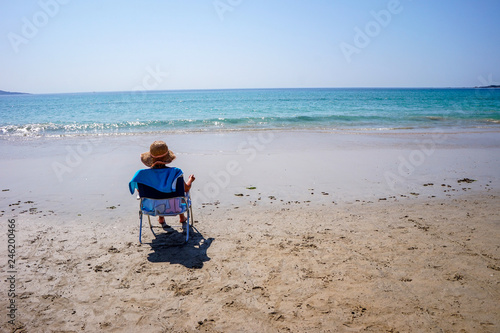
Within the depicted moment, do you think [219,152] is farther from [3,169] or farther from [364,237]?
[364,237]

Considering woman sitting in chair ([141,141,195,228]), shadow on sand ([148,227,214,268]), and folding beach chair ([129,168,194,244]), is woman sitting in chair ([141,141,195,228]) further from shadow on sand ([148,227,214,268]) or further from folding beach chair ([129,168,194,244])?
shadow on sand ([148,227,214,268])

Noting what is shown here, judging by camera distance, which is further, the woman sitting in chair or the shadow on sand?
the woman sitting in chair

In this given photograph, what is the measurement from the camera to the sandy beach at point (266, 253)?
10.1 feet

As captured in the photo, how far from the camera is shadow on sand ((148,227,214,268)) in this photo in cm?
420

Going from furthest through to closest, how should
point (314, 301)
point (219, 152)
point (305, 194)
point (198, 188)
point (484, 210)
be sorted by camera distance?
point (219, 152), point (198, 188), point (305, 194), point (484, 210), point (314, 301)

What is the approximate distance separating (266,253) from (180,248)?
4.09 feet

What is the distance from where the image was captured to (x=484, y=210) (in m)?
5.62

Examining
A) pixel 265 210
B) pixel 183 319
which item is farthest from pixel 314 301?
pixel 265 210

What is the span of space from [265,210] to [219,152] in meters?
5.60

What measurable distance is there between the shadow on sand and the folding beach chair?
0.56 ft

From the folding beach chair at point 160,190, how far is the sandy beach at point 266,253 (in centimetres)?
47
